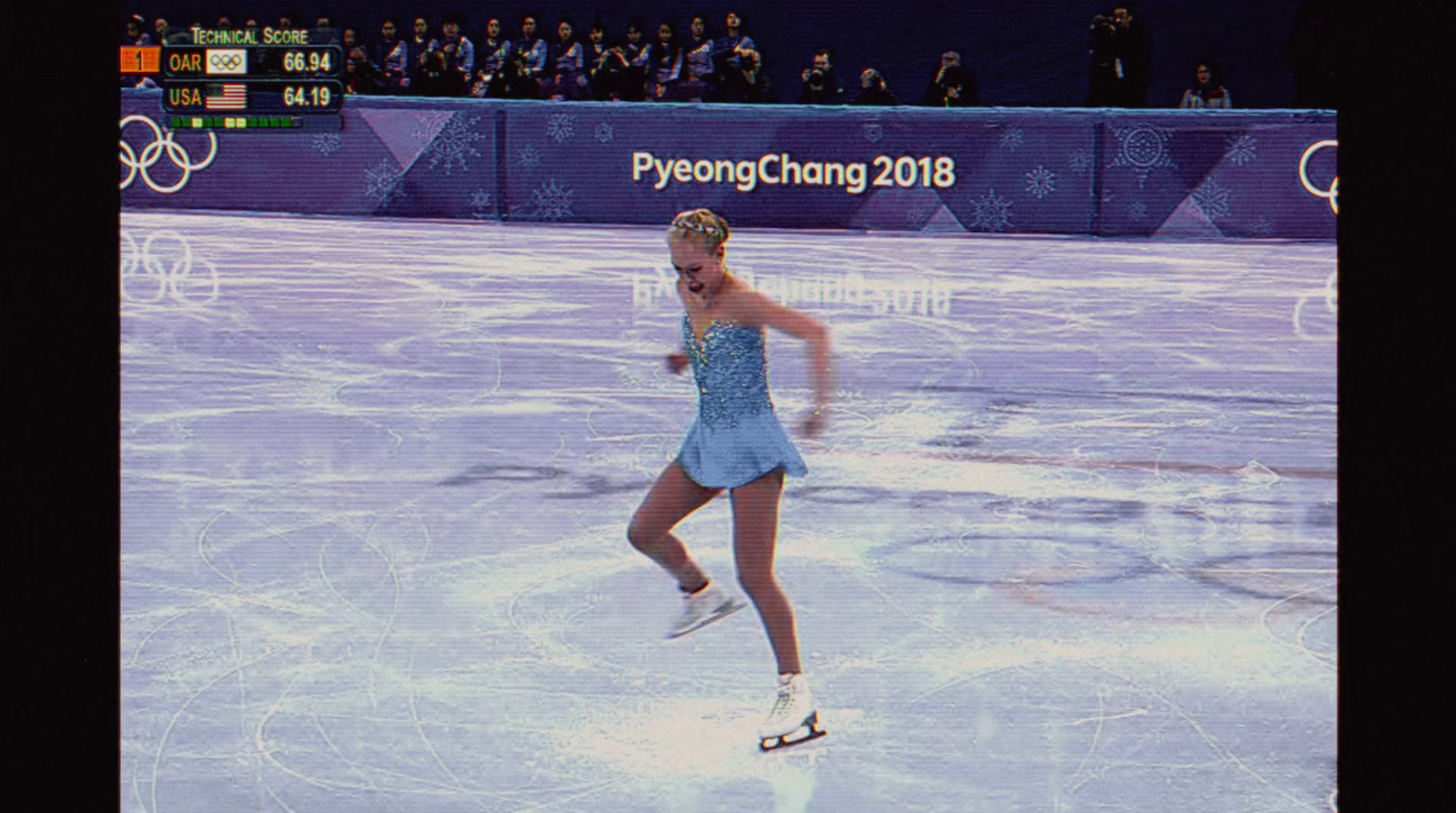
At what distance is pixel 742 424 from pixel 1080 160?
13494mm

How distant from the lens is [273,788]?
4742mm

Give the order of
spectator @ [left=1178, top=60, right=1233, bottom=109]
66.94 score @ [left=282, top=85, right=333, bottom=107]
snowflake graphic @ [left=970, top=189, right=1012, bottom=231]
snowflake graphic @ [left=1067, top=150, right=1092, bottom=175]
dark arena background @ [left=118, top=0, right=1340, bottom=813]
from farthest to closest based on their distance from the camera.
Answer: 66.94 score @ [left=282, top=85, right=333, bottom=107], spectator @ [left=1178, top=60, right=1233, bottom=109], snowflake graphic @ [left=970, top=189, right=1012, bottom=231], snowflake graphic @ [left=1067, top=150, right=1092, bottom=175], dark arena background @ [left=118, top=0, right=1340, bottom=813]

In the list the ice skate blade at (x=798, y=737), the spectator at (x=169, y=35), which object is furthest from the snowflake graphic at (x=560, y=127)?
the ice skate blade at (x=798, y=737)

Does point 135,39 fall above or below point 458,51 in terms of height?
above

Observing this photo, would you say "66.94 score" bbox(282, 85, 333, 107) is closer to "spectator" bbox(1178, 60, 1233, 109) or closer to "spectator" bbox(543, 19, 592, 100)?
"spectator" bbox(543, 19, 592, 100)

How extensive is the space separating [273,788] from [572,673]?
1164mm

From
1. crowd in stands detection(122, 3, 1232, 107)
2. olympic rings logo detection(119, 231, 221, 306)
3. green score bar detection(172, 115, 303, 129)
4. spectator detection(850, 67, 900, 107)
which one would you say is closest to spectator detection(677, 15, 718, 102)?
crowd in stands detection(122, 3, 1232, 107)

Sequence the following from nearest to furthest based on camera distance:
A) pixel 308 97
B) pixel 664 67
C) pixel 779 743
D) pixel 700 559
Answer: pixel 779 743 < pixel 700 559 < pixel 308 97 < pixel 664 67

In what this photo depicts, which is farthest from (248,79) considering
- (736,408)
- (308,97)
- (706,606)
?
(736,408)

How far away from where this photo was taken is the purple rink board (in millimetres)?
17469

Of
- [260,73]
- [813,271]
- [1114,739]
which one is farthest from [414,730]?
[260,73]

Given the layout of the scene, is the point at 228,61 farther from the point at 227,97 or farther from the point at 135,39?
the point at 135,39

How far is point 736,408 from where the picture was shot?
480cm
